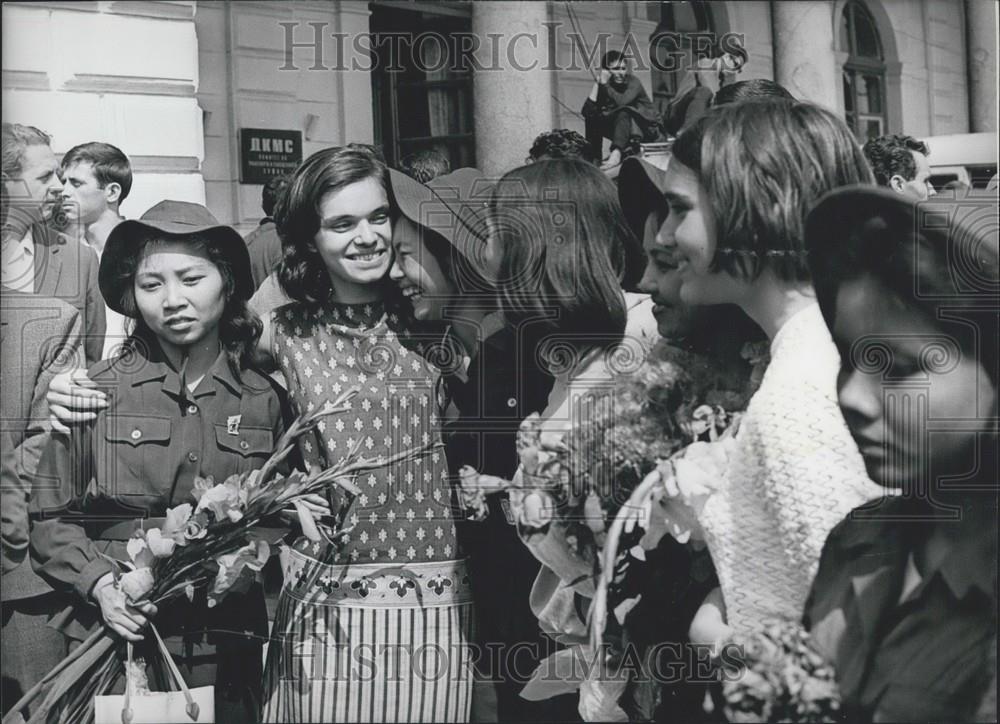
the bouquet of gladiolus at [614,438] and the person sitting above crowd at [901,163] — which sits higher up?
the person sitting above crowd at [901,163]

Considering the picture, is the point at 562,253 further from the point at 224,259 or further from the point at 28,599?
the point at 28,599

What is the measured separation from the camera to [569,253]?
3361 mm

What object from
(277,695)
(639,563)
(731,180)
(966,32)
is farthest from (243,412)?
(966,32)

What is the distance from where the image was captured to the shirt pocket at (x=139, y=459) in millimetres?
3488

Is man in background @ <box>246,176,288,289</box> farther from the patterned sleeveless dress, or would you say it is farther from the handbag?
the handbag

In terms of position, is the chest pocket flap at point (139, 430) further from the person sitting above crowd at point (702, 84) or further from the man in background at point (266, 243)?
the person sitting above crowd at point (702, 84)

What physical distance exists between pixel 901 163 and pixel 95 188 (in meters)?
2.09

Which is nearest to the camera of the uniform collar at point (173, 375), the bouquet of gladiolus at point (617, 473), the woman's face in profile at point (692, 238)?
the woman's face in profile at point (692, 238)

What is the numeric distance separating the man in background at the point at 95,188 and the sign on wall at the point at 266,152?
1.00 feet

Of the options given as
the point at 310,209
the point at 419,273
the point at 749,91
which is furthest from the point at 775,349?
the point at 310,209

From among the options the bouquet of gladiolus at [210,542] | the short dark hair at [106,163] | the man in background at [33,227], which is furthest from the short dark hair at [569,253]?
the man in background at [33,227]

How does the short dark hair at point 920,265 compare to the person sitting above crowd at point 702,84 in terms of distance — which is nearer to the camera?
the short dark hair at point 920,265

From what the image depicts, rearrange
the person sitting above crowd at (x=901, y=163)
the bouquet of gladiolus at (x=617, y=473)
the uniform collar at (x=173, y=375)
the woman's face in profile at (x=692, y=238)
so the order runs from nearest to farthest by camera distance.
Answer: the woman's face in profile at (x=692, y=238) < the bouquet of gladiolus at (x=617, y=473) < the person sitting above crowd at (x=901, y=163) < the uniform collar at (x=173, y=375)

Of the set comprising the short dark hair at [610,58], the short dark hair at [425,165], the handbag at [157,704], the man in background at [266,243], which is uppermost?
the short dark hair at [610,58]
